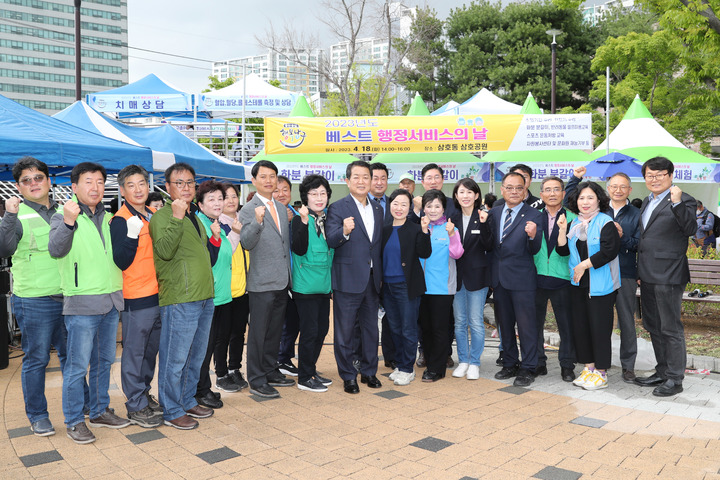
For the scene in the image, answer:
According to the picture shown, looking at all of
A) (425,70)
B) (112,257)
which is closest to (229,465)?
(112,257)

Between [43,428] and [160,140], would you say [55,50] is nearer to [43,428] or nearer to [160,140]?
[160,140]

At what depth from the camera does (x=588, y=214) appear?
4.95 meters

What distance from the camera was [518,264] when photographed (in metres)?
5.09

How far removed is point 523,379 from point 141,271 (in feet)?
11.5

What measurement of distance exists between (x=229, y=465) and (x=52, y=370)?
3368 millimetres

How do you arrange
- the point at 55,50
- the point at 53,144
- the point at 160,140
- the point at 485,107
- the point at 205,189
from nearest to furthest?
the point at 205,189
the point at 53,144
the point at 160,140
the point at 485,107
the point at 55,50

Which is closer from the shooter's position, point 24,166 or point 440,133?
point 24,166

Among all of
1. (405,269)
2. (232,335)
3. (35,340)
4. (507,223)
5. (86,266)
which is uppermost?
(507,223)

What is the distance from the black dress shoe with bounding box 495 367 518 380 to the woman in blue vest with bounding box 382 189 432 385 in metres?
0.89

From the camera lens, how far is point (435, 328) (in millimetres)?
5160

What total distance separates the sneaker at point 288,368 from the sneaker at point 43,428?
2.14 m

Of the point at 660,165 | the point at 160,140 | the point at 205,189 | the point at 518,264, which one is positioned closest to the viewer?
the point at 205,189

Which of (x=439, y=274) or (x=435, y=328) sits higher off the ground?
(x=439, y=274)

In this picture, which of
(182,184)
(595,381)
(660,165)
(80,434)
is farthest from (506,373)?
(80,434)
